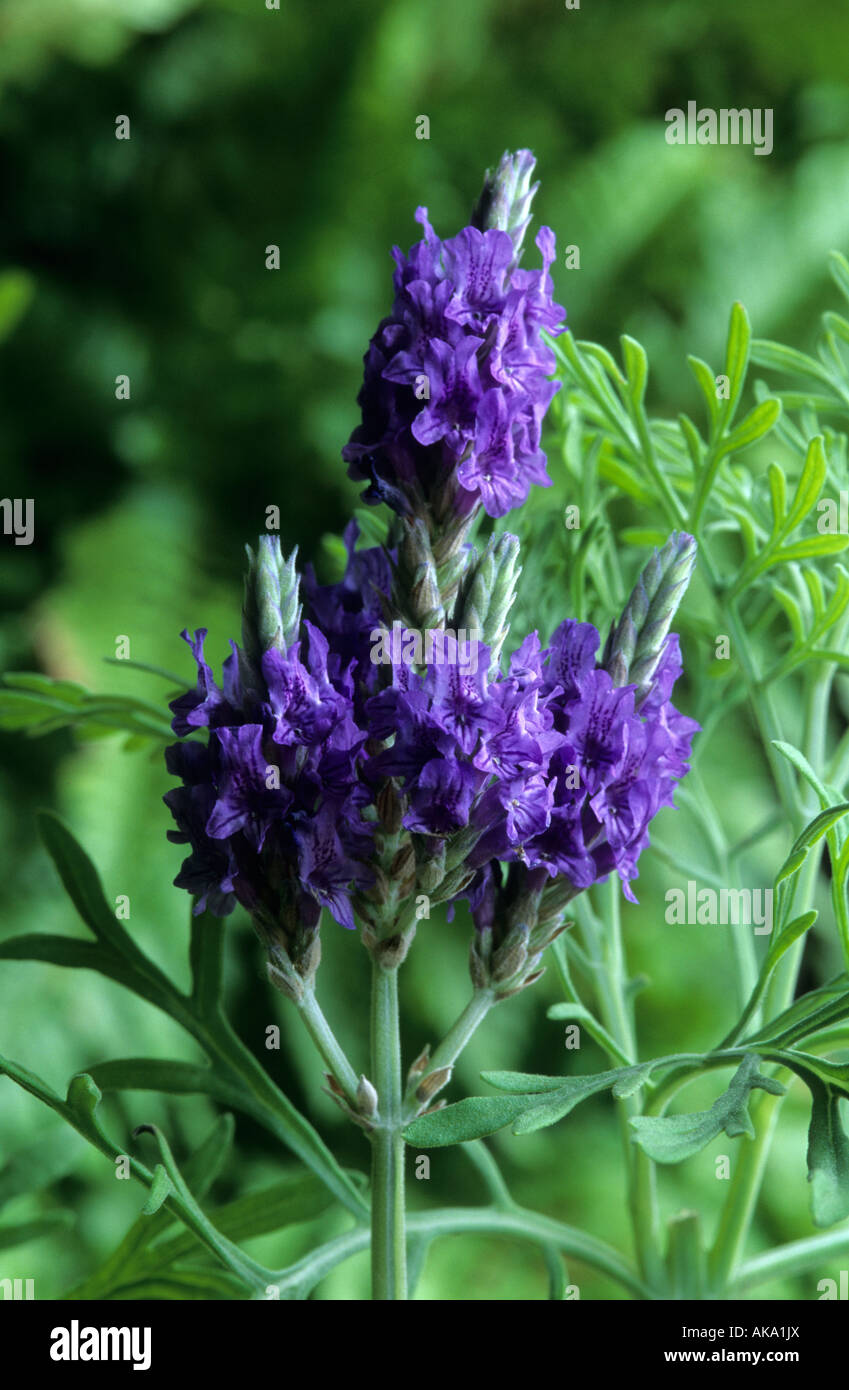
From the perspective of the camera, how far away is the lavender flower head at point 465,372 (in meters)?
0.45

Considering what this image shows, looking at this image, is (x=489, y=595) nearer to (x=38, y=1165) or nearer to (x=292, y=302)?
(x=38, y=1165)

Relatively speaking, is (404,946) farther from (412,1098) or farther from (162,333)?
(162,333)

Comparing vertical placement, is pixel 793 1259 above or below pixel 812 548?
below

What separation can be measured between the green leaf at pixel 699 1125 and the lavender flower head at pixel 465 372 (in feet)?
0.71

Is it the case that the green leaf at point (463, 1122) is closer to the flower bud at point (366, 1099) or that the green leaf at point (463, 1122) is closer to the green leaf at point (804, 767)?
the flower bud at point (366, 1099)

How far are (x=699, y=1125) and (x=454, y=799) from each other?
134mm

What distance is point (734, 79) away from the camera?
2035mm

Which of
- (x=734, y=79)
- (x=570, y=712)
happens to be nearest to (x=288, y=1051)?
(x=570, y=712)

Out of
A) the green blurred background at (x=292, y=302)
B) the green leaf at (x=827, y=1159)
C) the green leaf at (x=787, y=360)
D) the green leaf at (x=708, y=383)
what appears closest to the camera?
the green leaf at (x=827, y=1159)

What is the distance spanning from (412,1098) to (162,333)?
5.23 ft

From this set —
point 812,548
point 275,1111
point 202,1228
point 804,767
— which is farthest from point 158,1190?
point 812,548

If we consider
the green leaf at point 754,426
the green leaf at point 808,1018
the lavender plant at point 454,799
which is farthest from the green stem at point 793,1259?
the green leaf at point 754,426

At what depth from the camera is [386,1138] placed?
1.51 ft

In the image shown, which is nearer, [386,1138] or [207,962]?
[386,1138]
